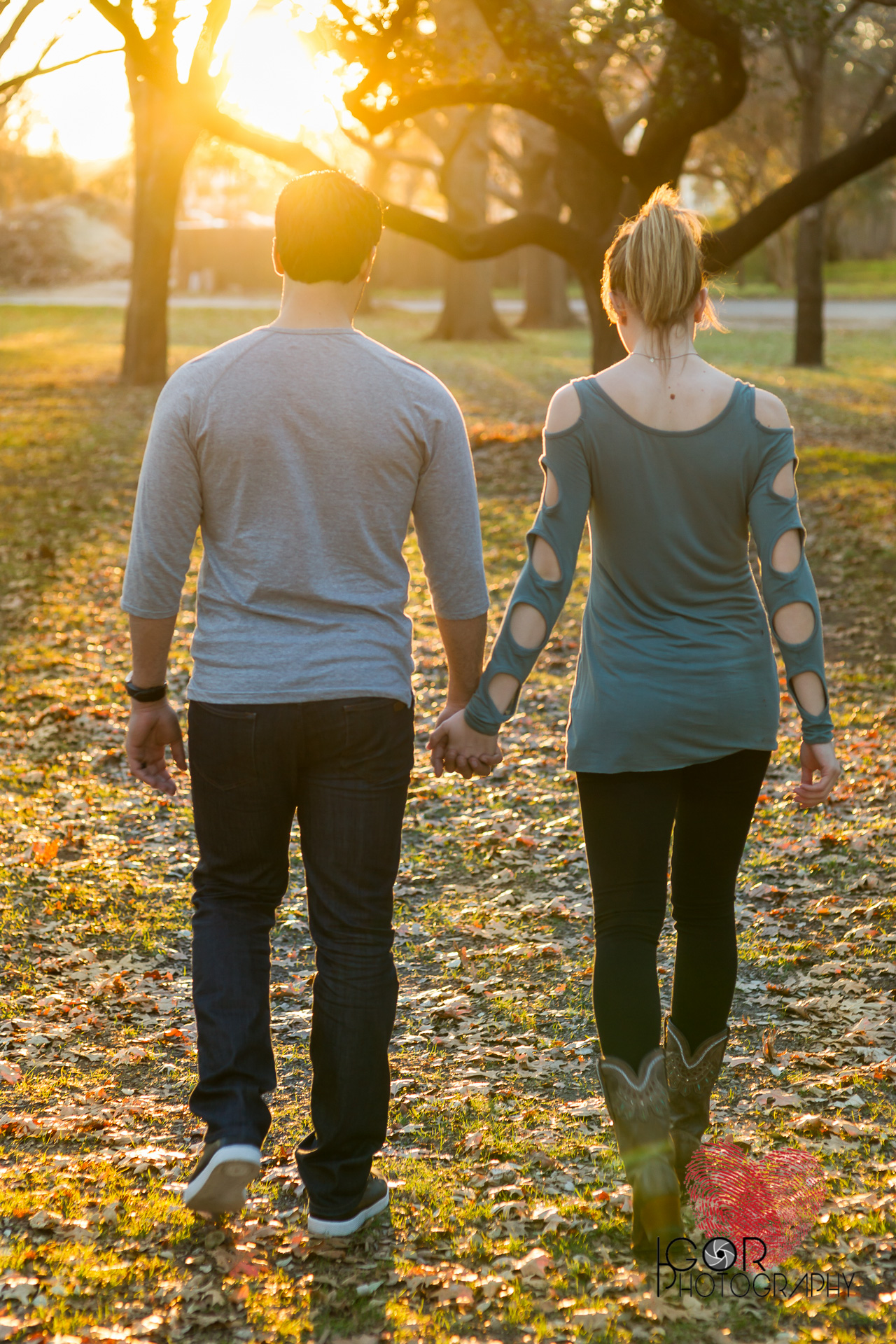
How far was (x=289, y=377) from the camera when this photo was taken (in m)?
2.72

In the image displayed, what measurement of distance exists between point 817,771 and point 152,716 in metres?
1.47

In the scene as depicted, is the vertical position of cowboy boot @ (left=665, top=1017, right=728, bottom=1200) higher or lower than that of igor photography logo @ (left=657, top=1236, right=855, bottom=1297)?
higher

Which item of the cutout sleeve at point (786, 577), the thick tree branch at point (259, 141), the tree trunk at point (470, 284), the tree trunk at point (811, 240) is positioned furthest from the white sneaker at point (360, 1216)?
the tree trunk at point (470, 284)

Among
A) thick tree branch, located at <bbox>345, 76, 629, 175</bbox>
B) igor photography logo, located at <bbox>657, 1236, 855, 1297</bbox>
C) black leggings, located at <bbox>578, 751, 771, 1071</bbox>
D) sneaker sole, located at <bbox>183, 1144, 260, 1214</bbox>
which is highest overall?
thick tree branch, located at <bbox>345, 76, 629, 175</bbox>

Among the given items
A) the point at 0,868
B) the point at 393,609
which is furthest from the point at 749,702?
the point at 0,868

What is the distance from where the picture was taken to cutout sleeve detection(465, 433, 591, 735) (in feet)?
9.01

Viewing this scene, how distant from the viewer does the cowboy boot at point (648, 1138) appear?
274 cm

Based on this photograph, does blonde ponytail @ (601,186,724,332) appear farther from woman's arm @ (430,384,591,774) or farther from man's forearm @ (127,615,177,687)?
man's forearm @ (127,615,177,687)

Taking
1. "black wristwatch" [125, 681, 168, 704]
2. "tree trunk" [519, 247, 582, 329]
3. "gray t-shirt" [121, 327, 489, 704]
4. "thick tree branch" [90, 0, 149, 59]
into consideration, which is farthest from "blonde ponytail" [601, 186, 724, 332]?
"tree trunk" [519, 247, 582, 329]

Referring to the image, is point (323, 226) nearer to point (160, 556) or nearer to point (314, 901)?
point (160, 556)

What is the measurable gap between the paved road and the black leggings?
31459 mm

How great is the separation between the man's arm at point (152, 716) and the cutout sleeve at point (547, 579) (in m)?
0.69

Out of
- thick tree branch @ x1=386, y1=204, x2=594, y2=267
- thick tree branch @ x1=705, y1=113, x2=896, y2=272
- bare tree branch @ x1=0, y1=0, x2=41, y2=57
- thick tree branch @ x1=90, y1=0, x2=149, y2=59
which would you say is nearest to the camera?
bare tree branch @ x1=0, y1=0, x2=41, y2=57

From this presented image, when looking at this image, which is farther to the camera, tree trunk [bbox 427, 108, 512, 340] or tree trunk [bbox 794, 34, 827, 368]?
tree trunk [bbox 427, 108, 512, 340]
